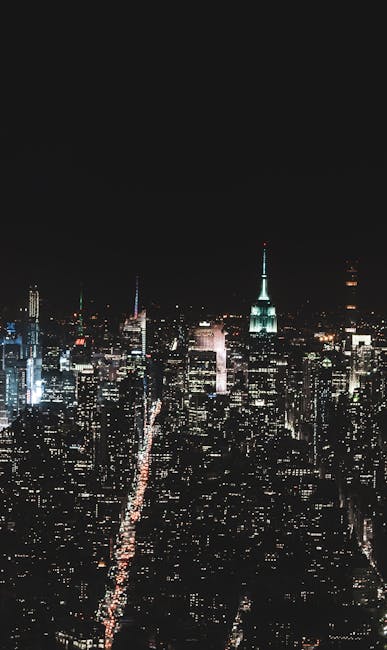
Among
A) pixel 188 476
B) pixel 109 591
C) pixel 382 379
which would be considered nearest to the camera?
pixel 109 591

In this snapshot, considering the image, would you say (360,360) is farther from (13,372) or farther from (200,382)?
(13,372)

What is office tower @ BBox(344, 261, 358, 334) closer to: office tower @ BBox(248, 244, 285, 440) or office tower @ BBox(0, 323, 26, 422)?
office tower @ BBox(248, 244, 285, 440)

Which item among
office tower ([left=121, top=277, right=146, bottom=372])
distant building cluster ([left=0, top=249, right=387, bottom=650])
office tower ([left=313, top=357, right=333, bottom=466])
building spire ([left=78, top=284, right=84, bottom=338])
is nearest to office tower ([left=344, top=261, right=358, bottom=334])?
distant building cluster ([left=0, top=249, right=387, bottom=650])

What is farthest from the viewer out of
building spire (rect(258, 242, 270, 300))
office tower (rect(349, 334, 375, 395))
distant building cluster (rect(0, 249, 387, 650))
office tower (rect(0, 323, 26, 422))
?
office tower (rect(349, 334, 375, 395))

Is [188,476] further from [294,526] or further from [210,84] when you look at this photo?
[210,84]

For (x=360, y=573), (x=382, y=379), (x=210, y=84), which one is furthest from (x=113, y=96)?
(x=382, y=379)

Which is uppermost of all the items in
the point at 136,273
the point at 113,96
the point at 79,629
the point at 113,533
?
the point at 113,96

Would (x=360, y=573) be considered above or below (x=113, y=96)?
below

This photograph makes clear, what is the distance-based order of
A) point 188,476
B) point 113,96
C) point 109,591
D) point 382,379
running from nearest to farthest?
point 113,96 → point 109,591 → point 188,476 → point 382,379
